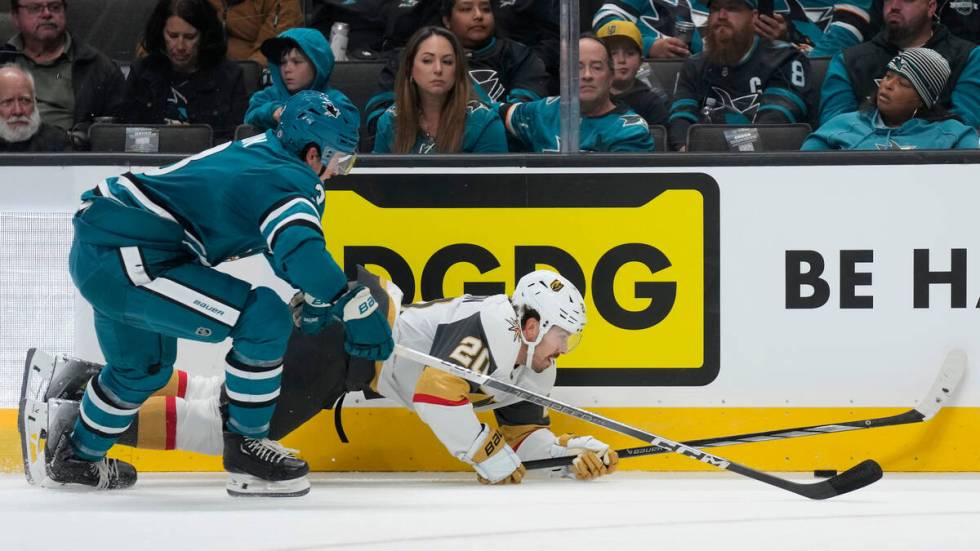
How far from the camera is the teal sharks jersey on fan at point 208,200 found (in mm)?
3574

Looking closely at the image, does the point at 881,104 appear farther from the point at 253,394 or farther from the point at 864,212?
the point at 253,394

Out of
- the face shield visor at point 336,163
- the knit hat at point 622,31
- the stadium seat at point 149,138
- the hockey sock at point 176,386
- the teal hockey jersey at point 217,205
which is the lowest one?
the hockey sock at point 176,386

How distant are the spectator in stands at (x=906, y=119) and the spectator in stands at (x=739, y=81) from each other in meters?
0.15

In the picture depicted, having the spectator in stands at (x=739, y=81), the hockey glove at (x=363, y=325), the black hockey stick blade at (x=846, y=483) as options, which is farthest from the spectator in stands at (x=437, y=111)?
the black hockey stick blade at (x=846, y=483)

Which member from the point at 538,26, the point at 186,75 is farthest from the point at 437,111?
the point at 186,75

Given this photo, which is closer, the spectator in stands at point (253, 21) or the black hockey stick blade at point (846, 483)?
the black hockey stick blade at point (846, 483)

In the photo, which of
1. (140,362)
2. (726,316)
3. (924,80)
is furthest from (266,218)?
(924,80)

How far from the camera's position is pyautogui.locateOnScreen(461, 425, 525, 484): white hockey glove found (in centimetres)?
395

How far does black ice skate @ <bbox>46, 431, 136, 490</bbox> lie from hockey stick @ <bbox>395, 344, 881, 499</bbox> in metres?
0.87

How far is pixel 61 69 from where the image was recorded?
4391 mm

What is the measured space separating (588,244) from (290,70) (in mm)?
1059

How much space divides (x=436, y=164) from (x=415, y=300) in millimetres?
425

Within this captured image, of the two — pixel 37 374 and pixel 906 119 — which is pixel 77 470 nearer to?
pixel 37 374

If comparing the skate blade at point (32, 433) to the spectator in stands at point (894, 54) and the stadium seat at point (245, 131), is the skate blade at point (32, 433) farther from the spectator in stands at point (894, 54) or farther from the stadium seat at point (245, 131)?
the spectator in stands at point (894, 54)
